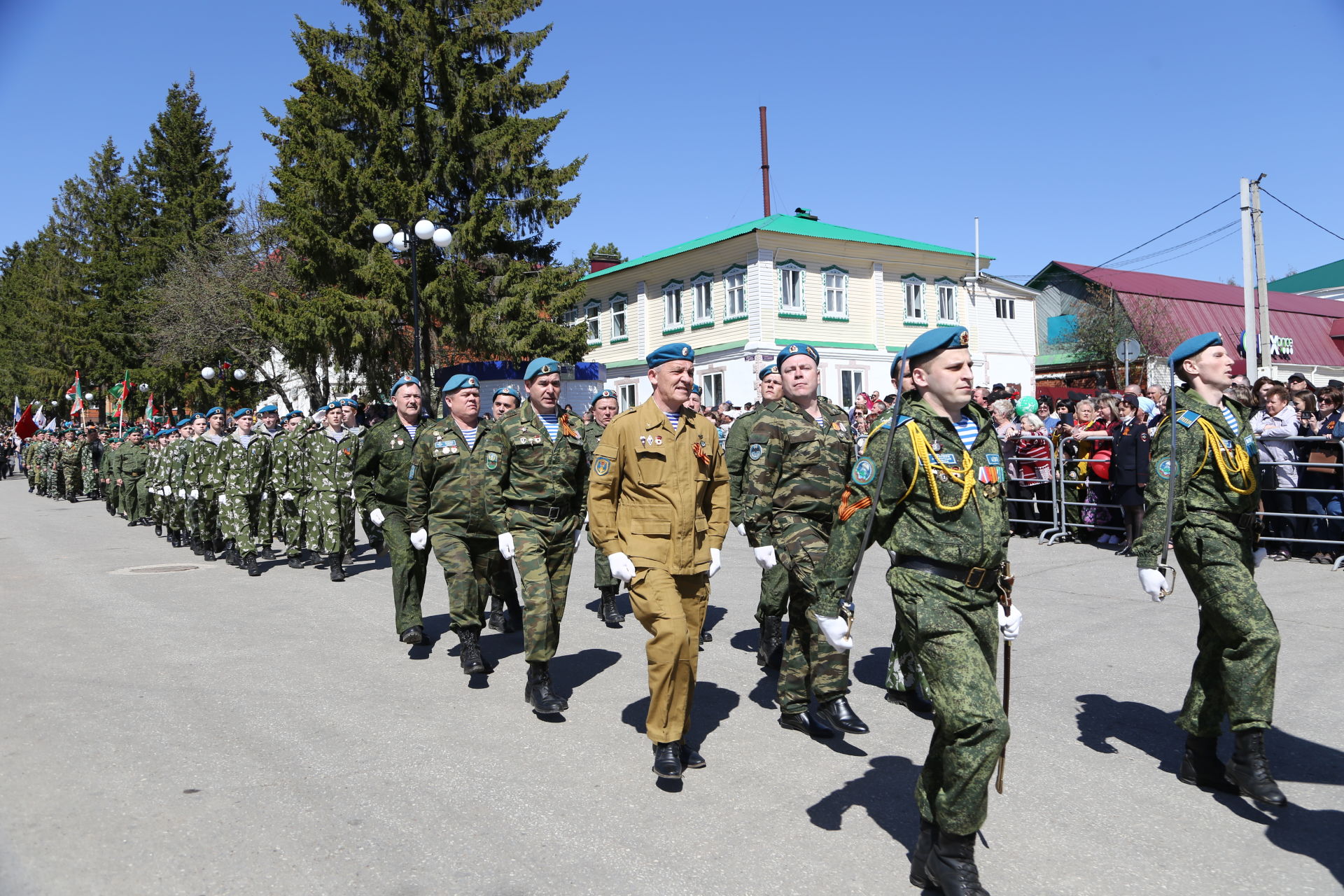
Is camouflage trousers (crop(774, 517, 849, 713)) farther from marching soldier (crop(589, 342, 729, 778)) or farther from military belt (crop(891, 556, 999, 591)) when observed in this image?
military belt (crop(891, 556, 999, 591))

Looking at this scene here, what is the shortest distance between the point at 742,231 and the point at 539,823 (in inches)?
1209

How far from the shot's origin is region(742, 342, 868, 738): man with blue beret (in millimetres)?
5645

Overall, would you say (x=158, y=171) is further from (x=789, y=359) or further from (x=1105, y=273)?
(x=789, y=359)

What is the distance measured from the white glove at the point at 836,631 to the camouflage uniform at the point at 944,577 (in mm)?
44

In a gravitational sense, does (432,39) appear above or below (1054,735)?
above

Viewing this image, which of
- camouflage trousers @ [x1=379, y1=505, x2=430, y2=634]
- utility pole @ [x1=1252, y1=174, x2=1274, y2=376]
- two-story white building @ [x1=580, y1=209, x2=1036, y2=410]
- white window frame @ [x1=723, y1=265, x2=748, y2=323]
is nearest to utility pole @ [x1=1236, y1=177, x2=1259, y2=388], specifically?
utility pole @ [x1=1252, y1=174, x2=1274, y2=376]

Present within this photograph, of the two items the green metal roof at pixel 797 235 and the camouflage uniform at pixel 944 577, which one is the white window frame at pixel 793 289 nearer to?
the green metal roof at pixel 797 235

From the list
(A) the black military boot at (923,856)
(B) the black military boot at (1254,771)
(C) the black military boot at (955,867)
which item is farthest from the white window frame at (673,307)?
(C) the black military boot at (955,867)

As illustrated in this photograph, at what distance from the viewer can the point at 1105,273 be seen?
Result: 159 ft

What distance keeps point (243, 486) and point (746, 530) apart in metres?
8.89

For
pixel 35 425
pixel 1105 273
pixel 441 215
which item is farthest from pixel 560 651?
pixel 1105 273

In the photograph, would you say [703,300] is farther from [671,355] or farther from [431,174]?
[671,355]

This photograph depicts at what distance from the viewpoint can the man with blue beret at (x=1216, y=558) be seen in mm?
4410

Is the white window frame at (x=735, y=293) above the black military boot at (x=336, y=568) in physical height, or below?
above
